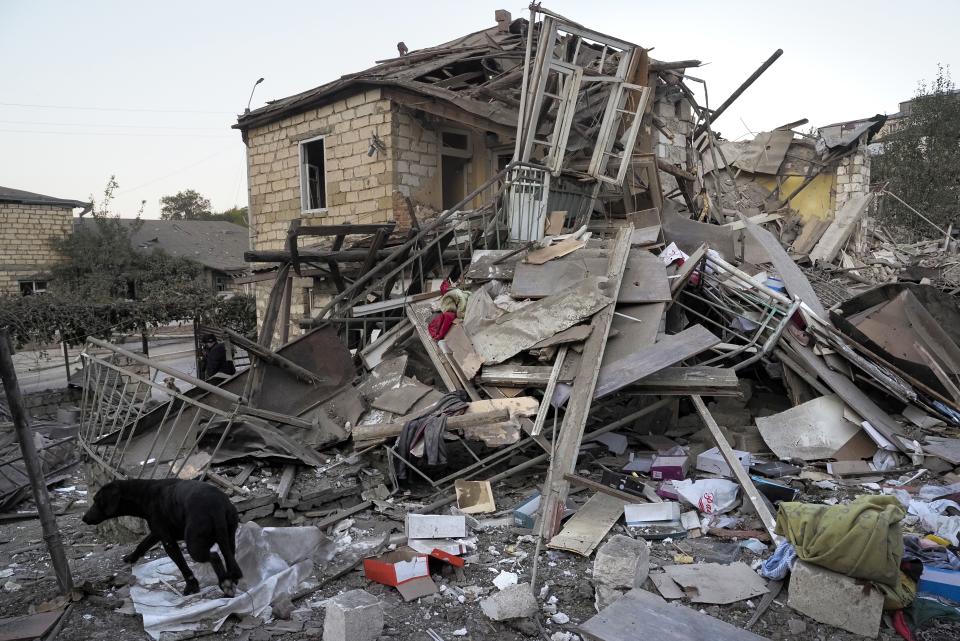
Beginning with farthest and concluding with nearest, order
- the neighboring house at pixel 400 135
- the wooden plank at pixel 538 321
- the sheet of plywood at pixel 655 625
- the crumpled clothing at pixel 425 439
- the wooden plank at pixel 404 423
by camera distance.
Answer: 1. the neighboring house at pixel 400 135
2. the wooden plank at pixel 538 321
3. the wooden plank at pixel 404 423
4. the crumpled clothing at pixel 425 439
5. the sheet of plywood at pixel 655 625

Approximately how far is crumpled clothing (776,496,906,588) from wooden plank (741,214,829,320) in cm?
412

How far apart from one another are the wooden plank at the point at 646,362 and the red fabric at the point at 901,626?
2721 millimetres

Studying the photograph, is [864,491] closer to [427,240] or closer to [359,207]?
[427,240]

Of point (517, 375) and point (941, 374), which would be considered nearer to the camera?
point (517, 375)

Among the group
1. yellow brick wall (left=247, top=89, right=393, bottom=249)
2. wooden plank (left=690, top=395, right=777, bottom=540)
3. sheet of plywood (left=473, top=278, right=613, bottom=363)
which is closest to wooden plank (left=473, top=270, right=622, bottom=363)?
sheet of plywood (left=473, top=278, right=613, bottom=363)

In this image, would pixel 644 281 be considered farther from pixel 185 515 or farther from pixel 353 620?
pixel 185 515

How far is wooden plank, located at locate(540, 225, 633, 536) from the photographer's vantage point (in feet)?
16.8

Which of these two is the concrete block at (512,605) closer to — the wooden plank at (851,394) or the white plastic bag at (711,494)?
the white plastic bag at (711,494)

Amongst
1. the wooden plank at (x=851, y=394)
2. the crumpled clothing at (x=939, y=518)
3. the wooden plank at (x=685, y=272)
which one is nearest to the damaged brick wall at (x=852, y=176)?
the wooden plank at (x=685, y=272)

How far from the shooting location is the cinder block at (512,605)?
3830 mm

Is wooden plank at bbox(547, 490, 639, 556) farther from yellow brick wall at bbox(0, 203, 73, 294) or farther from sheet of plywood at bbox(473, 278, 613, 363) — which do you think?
yellow brick wall at bbox(0, 203, 73, 294)

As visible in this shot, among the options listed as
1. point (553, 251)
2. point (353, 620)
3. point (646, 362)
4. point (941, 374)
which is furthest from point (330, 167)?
point (941, 374)

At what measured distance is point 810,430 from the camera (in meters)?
6.55

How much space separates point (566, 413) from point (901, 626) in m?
2.90
